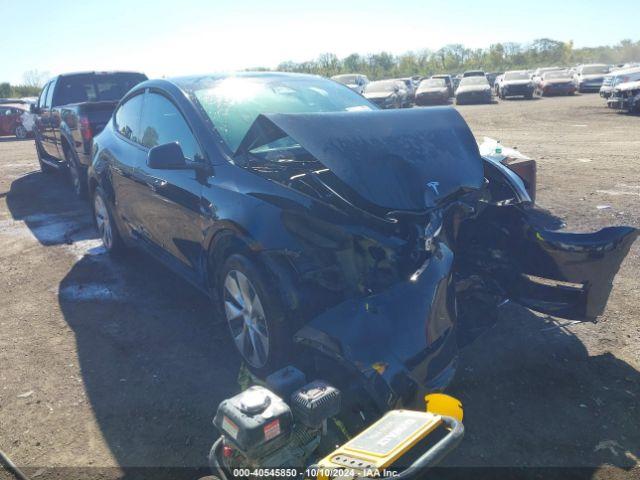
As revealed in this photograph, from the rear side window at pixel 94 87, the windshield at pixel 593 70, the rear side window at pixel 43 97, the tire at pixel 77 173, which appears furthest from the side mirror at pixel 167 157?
the windshield at pixel 593 70

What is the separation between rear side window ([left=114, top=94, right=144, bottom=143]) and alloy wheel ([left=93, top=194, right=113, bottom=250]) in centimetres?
88

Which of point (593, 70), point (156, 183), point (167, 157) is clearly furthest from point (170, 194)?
point (593, 70)

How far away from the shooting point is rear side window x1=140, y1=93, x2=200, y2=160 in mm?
3783

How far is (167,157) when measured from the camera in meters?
3.51

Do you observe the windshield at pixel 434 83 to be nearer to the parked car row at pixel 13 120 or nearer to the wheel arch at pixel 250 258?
the parked car row at pixel 13 120

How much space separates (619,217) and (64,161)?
829 centimetres

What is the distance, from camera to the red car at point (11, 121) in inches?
Answer: 803

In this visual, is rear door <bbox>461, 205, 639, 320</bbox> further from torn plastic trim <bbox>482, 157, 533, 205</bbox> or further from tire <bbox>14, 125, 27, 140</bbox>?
tire <bbox>14, 125, 27, 140</bbox>

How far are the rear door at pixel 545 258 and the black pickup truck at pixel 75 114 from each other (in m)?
5.78

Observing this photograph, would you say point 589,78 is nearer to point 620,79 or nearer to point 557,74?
point 557,74

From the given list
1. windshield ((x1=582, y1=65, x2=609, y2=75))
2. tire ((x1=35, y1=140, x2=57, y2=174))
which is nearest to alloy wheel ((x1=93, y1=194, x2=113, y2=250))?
tire ((x1=35, y1=140, x2=57, y2=174))

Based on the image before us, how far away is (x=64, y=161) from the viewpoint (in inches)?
352

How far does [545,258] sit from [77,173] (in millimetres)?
7198

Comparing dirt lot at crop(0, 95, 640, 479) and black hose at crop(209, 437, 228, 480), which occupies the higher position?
black hose at crop(209, 437, 228, 480)
